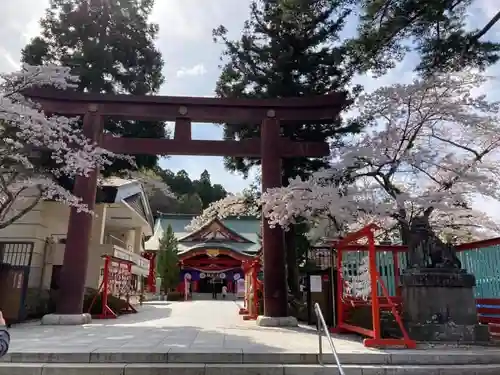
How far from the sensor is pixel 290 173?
13133mm

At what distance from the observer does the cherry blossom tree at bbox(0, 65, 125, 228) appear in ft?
30.5

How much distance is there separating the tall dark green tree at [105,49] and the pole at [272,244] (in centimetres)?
477

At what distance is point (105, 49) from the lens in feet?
43.8

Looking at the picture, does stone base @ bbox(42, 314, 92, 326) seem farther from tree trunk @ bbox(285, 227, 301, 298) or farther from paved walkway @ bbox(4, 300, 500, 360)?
tree trunk @ bbox(285, 227, 301, 298)

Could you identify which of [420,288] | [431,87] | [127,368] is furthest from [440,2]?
[127,368]

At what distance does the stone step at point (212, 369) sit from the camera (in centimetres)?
520

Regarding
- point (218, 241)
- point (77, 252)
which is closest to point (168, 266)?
point (218, 241)

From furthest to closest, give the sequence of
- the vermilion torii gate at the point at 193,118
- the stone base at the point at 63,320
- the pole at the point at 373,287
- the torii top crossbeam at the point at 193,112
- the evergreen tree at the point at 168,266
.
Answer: the evergreen tree at the point at 168,266, the torii top crossbeam at the point at 193,112, the vermilion torii gate at the point at 193,118, the stone base at the point at 63,320, the pole at the point at 373,287

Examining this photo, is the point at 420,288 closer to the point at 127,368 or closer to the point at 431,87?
the point at 431,87

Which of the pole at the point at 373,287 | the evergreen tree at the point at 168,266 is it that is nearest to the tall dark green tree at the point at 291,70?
the pole at the point at 373,287

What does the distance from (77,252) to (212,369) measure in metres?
→ 6.07

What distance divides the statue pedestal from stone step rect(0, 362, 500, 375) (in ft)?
5.43

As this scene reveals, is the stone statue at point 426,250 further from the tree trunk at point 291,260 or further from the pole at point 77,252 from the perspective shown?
the pole at point 77,252

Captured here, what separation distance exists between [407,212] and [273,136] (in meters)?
4.11
